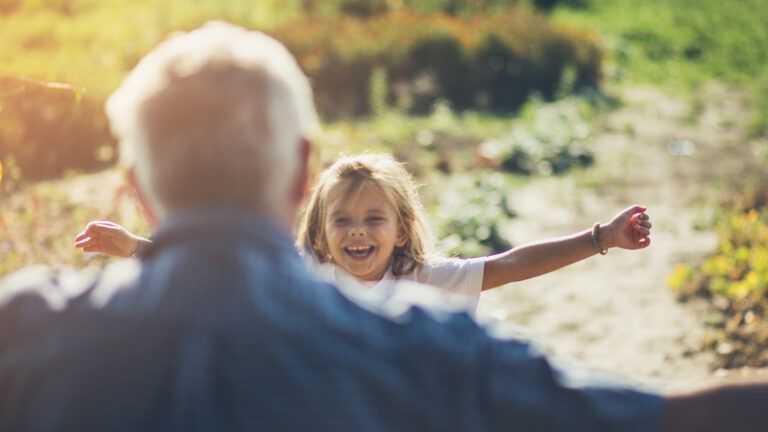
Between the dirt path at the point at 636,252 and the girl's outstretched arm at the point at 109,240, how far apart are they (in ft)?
3.77

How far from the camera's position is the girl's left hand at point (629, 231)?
A: 2869 millimetres

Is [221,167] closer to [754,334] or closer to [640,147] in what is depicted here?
[754,334]

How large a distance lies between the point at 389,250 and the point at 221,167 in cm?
190

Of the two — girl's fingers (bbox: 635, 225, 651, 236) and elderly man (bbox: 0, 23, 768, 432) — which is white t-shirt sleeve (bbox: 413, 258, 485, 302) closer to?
girl's fingers (bbox: 635, 225, 651, 236)

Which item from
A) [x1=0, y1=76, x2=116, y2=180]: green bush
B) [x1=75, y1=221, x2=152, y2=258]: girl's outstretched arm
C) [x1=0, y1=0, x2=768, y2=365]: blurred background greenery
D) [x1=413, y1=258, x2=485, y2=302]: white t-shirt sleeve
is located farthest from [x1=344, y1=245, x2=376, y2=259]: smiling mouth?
[x1=0, y1=76, x2=116, y2=180]: green bush

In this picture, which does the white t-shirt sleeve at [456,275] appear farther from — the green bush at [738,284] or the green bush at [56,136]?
the green bush at [56,136]

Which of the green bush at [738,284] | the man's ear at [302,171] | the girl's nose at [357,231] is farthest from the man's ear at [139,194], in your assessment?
the green bush at [738,284]

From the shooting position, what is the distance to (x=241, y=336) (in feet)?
4.74

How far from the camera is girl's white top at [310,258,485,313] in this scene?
10.3 feet

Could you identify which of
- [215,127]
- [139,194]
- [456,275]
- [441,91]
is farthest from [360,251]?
[441,91]

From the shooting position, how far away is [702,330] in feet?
19.3

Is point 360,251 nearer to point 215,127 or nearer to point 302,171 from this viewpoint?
point 302,171

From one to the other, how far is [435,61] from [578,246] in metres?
10.2

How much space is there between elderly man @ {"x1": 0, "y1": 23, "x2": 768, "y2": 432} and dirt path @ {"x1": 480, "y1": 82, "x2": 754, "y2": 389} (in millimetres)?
264
